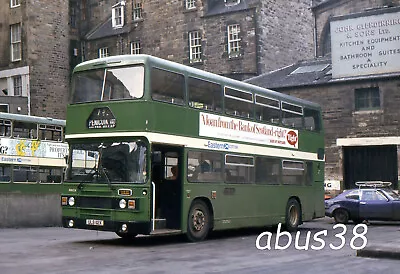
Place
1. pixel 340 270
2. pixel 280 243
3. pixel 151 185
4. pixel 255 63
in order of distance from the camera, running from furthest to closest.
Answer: pixel 255 63 < pixel 280 243 < pixel 151 185 < pixel 340 270

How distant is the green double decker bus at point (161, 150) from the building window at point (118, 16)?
30434 mm

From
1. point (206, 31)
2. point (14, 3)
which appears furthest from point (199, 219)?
point (14, 3)

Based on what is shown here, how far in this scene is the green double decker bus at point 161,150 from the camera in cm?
1426

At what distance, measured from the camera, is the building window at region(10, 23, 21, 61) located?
41.8 m

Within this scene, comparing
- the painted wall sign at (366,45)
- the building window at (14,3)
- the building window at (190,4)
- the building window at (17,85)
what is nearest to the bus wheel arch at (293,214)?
the painted wall sign at (366,45)

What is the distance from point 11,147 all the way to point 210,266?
1435 centimetres

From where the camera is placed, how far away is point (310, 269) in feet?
34.8

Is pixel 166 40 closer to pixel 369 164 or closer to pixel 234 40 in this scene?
pixel 234 40

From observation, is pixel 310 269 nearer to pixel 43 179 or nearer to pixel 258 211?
pixel 258 211

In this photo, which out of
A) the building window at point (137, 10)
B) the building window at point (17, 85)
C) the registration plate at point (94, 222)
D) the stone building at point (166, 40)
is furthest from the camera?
the building window at point (137, 10)

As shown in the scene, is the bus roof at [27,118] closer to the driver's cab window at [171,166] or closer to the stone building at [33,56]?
the driver's cab window at [171,166]

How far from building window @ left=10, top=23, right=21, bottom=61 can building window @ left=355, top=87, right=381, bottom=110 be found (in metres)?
22.2

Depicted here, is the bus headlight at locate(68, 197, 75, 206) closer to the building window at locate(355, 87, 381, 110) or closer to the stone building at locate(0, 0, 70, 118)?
the building window at locate(355, 87, 381, 110)

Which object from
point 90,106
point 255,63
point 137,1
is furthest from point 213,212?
point 137,1
